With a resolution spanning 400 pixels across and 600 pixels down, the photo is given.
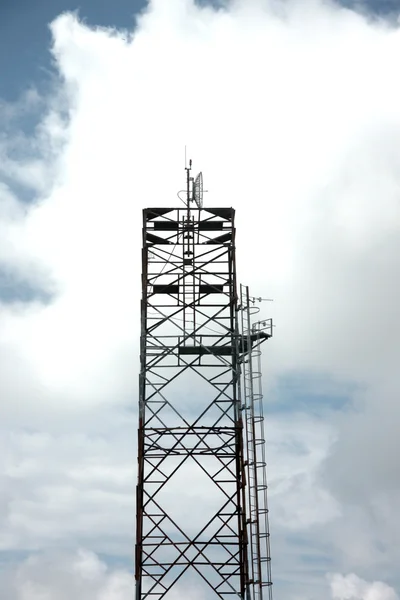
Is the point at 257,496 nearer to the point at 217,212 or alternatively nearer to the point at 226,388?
the point at 226,388

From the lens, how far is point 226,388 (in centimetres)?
4019

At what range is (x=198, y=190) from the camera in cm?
4338

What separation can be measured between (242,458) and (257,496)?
5.60 feet

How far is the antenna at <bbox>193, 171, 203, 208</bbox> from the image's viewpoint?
141 ft

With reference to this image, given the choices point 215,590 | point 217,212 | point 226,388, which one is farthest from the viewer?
point 217,212

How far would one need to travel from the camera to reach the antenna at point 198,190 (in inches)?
1698

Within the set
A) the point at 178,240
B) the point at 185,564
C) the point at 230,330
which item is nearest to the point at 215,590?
the point at 185,564

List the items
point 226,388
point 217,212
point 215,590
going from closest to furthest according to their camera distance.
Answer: point 215,590, point 226,388, point 217,212

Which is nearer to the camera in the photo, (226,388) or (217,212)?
(226,388)
